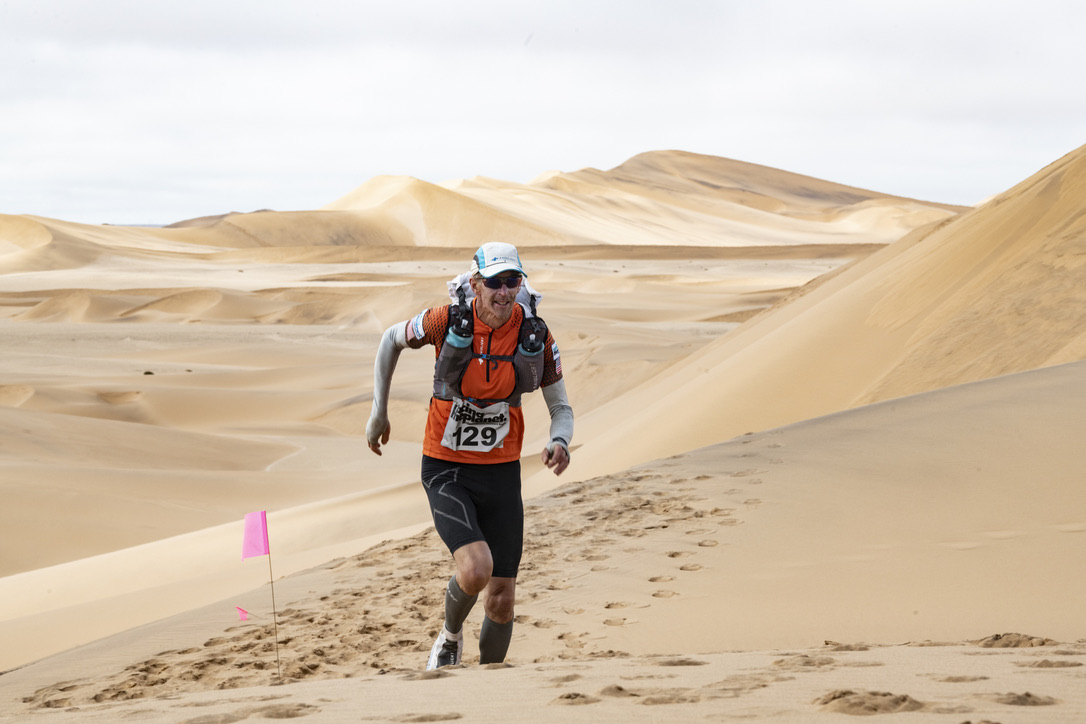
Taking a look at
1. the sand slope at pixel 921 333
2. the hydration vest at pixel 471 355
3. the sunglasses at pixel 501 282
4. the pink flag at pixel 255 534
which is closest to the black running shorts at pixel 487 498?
the hydration vest at pixel 471 355

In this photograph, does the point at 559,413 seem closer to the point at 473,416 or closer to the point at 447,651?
the point at 473,416

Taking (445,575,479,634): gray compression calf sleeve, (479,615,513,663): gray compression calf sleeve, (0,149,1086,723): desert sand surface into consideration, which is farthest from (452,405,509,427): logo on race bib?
(0,149,1086,723): desert sand surface

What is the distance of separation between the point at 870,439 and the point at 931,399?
3.24 feet

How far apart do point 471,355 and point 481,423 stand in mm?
249

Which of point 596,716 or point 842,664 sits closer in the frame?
point 596,716

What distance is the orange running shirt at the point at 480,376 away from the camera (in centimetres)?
354

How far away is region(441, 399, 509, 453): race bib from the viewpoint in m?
3.59

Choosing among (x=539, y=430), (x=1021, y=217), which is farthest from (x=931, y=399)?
(x=539, y=430)

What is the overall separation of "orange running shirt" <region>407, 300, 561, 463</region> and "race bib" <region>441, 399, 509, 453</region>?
0.02m

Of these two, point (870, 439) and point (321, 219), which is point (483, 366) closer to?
point (870, 439)

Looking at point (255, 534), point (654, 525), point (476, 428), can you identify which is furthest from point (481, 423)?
point (654, 525)

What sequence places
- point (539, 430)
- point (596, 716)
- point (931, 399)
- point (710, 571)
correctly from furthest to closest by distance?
point (539, 430)
point (931, 399)
point (710, 571)
point (596, 716)

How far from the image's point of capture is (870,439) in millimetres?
6562

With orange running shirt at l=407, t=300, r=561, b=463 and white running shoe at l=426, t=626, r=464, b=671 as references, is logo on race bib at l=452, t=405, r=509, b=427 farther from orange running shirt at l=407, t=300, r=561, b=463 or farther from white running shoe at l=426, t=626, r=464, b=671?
white running shoe at l=426, t=626, r=464, b=671
